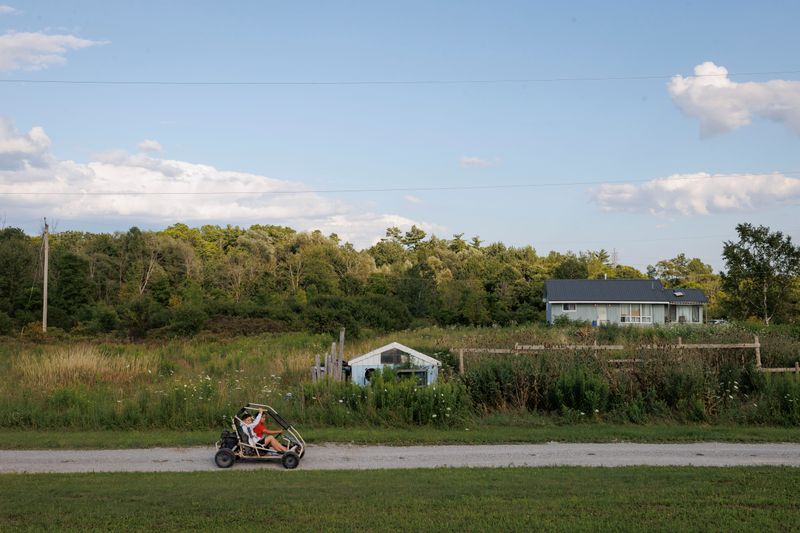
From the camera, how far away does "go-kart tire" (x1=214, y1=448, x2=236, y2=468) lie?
11.3 m

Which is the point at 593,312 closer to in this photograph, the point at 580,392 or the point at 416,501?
the point at 580,392

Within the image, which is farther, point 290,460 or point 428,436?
point 428,436

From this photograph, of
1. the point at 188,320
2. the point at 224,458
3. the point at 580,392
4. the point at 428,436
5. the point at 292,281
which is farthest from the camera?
the point at 292,281

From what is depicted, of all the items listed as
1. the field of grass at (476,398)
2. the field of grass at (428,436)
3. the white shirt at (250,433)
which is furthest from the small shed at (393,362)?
the white shirt at (250,433)

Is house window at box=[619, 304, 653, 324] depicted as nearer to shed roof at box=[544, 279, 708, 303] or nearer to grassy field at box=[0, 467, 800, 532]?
shed roof at box=[544, 279, 708, 303]

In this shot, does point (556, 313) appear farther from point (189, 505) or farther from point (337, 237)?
point (189, 505)

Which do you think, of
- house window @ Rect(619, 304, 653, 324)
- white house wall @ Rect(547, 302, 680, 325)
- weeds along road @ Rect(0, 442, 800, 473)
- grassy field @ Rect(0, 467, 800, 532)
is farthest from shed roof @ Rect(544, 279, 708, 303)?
grassy field @ Rect(0, 467, 800, 532)

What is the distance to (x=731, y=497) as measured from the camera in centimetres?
833

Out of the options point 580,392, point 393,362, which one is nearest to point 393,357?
point 393,362

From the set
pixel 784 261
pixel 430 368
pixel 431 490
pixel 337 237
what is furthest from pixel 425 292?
pixel 431 490

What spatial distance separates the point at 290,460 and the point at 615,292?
52.4 metres

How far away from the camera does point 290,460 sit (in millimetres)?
11344

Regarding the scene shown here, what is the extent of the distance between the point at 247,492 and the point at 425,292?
55.2m

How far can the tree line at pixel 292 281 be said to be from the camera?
146ft
